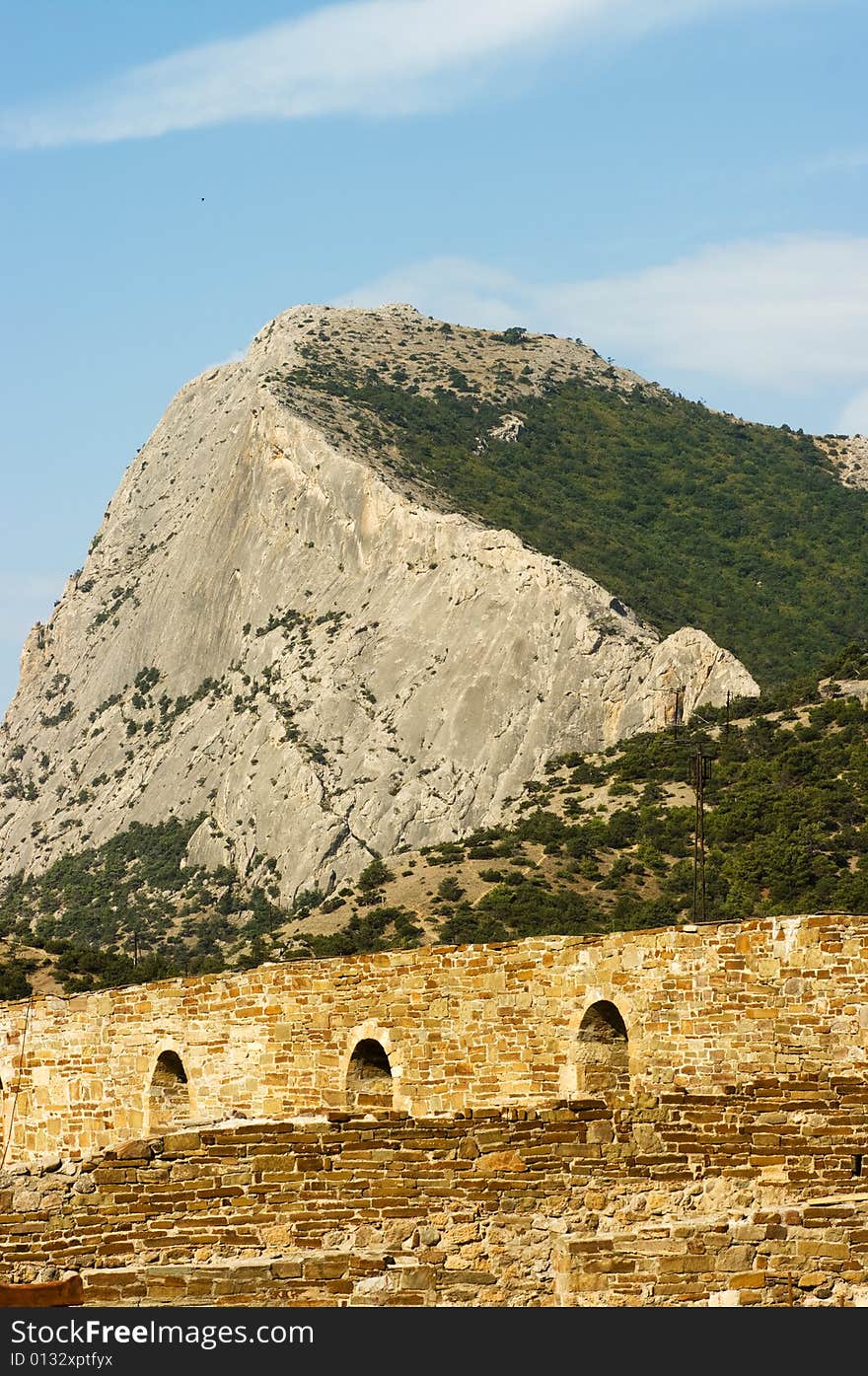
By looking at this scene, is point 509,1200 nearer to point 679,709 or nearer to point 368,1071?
point 368,1071

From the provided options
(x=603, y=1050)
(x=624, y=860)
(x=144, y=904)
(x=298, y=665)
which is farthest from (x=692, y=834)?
(x=603, y=1050)

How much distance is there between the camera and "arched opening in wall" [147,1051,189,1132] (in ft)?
82.4

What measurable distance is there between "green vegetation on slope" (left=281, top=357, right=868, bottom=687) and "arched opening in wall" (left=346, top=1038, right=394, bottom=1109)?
75.2 metres

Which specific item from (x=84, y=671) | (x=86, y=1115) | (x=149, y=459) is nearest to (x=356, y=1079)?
(x=86, y=1115)

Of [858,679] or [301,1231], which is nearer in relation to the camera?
[301,1231]

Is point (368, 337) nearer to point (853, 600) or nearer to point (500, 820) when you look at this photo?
point (853, 600)

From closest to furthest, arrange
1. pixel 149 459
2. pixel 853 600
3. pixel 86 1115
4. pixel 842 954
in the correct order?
pixel 842 954 < pixel 86 1115 < pixel 853 600 < pixel 149 459

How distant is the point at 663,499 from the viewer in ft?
421

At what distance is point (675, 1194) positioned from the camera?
49.0 ft

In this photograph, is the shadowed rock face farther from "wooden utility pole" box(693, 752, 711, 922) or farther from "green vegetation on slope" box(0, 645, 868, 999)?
"wooden utility pole" box(693, 752, 711, 922)

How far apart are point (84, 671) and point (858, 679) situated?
6055cm

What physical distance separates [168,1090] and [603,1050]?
5.61 m

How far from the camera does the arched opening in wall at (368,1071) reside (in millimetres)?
23672

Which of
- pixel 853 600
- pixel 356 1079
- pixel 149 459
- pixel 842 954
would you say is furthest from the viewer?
pixel 149 459
